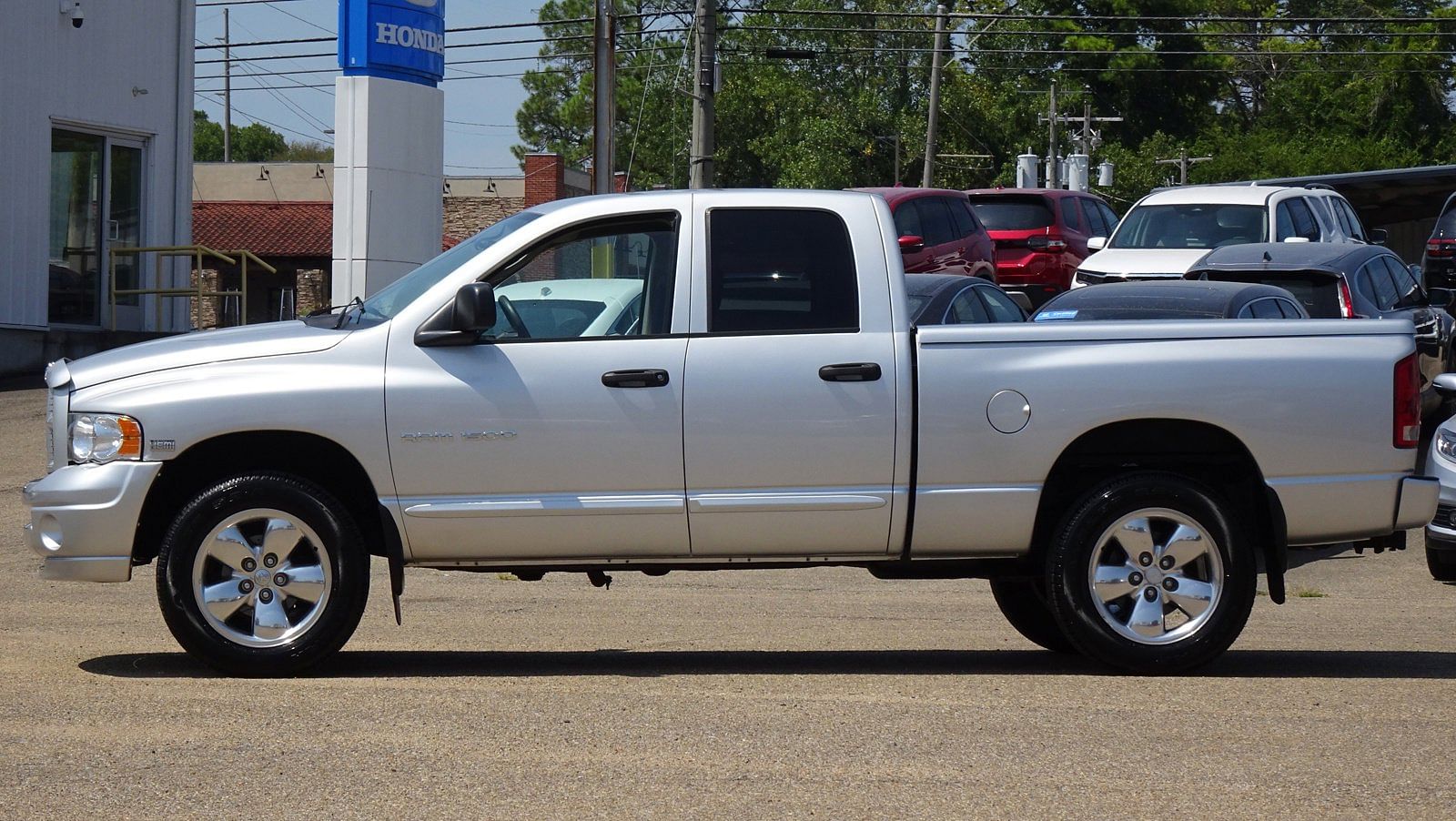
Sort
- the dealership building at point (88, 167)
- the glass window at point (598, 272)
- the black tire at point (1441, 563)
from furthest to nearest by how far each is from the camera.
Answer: the dealership building at point (88, 167)
the black tire at point (1441, 563)
the glass window at point (598, 272)

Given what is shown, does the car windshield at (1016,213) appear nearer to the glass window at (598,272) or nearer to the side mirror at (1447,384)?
the side mirror at (1447,384)

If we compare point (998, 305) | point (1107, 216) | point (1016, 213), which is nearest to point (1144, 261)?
point (1016, 213)

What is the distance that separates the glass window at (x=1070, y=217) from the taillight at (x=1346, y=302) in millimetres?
9195

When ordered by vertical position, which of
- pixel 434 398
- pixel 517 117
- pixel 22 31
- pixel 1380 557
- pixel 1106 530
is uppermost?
pixel 517 117

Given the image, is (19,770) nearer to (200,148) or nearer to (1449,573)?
(1449,573)

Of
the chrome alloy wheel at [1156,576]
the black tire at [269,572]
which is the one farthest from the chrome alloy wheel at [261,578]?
the chrome alloy wheel at [1156,576]

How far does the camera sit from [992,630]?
9375 millimetres

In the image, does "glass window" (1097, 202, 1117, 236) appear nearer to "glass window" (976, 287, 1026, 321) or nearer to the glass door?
"glass window" (976, 287, 1026, 321)

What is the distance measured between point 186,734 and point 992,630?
456cm

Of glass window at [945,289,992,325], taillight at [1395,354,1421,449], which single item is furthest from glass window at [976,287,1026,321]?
taillight at [1395,354,1421,449]

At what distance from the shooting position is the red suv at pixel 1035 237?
2388cm

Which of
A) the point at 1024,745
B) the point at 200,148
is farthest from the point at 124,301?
the point at 200,148

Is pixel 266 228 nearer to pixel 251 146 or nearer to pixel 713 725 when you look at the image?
pixel 713 725

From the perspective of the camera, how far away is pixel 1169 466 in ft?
25.2
